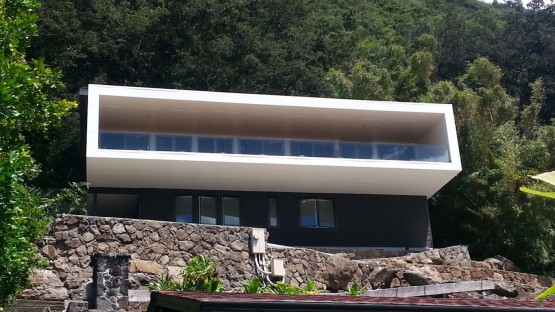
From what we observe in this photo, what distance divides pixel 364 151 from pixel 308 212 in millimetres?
3050

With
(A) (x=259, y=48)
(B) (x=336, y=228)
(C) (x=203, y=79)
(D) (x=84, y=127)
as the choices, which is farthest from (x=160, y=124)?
(A) (x=259, y=48)

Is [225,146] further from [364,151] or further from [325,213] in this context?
[325,213]

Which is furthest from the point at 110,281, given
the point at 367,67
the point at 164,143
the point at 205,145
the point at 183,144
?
the point at 367,67

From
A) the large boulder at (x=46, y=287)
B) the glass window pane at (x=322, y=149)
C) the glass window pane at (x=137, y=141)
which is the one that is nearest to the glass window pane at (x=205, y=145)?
the glass window pane at (x=137, y=141)

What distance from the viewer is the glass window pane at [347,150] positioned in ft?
84.7

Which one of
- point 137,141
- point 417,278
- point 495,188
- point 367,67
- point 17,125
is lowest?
point 417,278

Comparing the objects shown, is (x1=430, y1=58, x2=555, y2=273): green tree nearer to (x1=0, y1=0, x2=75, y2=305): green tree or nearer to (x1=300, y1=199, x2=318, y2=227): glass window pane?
(x1=300, y1=199, x2=318, y2=227): glass window pane

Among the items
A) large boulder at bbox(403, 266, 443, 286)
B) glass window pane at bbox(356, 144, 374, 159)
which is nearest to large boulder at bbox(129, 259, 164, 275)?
large boulder at bbox(403, 266, 443, 286)

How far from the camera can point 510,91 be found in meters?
45.5

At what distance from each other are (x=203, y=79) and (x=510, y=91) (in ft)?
56.9

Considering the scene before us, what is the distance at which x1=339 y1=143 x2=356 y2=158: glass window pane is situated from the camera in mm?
25828

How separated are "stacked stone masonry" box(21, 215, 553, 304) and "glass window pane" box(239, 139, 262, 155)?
491 cm

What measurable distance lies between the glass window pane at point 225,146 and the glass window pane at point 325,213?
4352 millimetres

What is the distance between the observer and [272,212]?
89.6 ft
